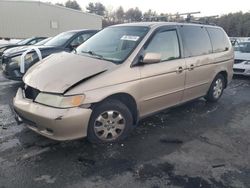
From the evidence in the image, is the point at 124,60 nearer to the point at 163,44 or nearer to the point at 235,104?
the point at 163,44

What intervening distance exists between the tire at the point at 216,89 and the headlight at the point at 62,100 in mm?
3567

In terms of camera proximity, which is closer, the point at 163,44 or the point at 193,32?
the point at 163,44

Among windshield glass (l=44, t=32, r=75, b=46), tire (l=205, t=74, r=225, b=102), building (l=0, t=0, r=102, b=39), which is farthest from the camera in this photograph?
building (l=0, t=0, r=102, b=39)

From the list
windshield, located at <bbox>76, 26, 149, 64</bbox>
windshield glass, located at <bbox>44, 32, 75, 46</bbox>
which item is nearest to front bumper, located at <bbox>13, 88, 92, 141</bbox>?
windshield, located at <bbox>76, 26, 149, 64</bbox>

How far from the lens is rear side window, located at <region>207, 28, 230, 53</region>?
5969 millimetres

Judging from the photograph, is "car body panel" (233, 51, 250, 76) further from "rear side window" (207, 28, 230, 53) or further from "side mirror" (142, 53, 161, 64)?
"side mirror" (142, 53, 161, 64)

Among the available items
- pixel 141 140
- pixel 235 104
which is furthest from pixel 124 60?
pixel 235 104

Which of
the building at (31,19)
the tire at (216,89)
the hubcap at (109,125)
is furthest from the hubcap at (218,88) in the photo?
the building at (31,19)

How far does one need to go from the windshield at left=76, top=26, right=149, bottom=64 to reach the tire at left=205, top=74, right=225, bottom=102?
2415mm

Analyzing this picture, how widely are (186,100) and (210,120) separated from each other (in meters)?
0.60

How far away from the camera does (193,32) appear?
5414 millimetres

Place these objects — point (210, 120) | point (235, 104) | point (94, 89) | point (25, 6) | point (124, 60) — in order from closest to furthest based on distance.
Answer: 1. point (94, 89)
2. point (124, 60)
3. point (210, 120)
4. point (235, 104)
5. point (25, 6)

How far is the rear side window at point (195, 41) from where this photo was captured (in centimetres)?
512

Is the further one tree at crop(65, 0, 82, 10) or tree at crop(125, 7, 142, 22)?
tree at crop(65, 0, 82, 10)
